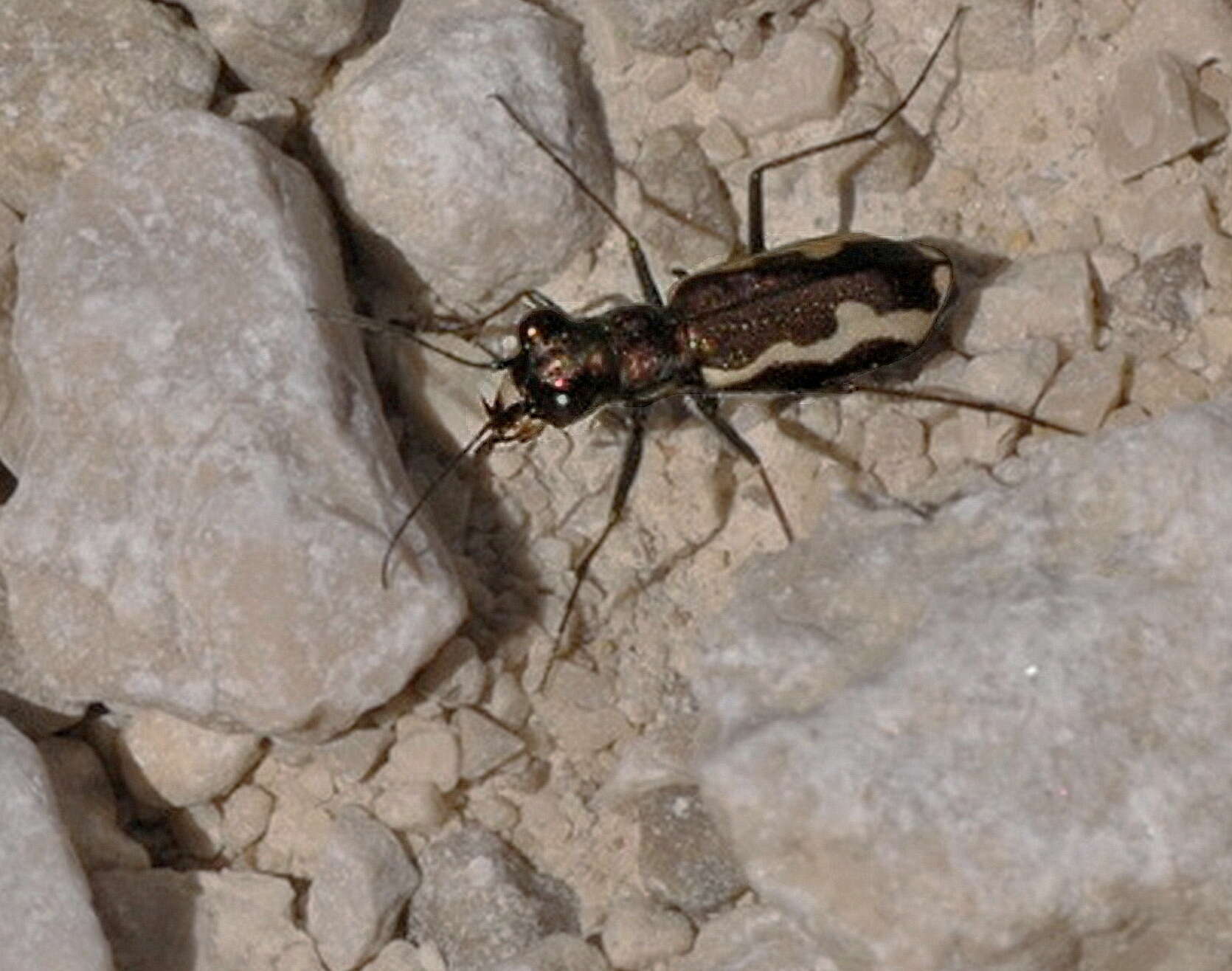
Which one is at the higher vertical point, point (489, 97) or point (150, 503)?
point (489, 97)

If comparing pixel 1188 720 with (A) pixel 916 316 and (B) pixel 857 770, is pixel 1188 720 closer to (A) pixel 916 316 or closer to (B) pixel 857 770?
(B) pixel 857 770

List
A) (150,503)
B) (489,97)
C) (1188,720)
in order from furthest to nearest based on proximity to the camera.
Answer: (489,97) → (150,503) → (1188,720)

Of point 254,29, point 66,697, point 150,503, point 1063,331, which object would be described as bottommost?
point 66,697

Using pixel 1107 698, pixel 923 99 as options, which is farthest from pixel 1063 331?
pixel 1107 698

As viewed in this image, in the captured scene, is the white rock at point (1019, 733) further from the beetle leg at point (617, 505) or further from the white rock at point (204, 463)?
the white rock at point (204, 463)

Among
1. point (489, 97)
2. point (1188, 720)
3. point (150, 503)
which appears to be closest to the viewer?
point (1188, 720)

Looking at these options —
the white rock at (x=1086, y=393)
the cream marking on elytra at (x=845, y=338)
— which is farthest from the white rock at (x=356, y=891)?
the white rock at (x=1086, y=393)
